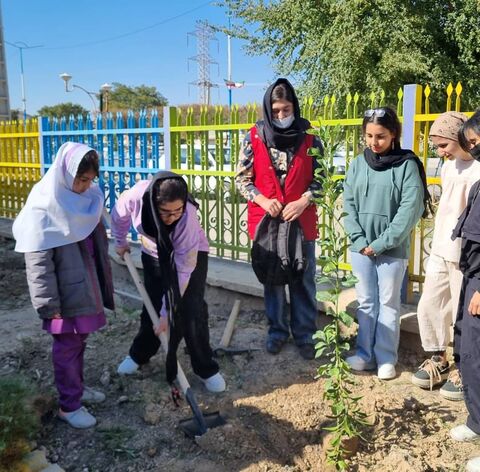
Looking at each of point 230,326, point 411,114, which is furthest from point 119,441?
point 411,114

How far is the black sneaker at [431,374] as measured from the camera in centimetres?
316

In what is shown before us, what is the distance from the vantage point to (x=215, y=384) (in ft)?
10.5

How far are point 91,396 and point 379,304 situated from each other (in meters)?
1.86

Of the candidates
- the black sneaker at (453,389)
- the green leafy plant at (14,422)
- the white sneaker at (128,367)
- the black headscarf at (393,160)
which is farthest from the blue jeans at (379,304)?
the green leafy plant at (14,422)

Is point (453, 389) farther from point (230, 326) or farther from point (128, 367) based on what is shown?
point (128, 367)

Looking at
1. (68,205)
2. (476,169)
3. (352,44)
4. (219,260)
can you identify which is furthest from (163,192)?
(352,44)

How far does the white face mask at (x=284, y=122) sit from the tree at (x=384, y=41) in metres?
8.22

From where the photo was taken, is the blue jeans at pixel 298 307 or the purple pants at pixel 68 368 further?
the blue jeans at pixel 298 307

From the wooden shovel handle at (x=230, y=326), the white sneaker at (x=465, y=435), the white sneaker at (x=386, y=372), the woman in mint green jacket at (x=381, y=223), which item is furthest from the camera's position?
the wooden shovel handle at (x=230, y=326)

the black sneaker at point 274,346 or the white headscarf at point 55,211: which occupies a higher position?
the white headscarf at point 55,211

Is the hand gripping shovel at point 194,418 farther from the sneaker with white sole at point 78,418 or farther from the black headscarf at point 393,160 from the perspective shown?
the black headscarf at point 393,160

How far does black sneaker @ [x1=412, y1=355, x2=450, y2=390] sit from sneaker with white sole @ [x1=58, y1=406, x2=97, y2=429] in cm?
194

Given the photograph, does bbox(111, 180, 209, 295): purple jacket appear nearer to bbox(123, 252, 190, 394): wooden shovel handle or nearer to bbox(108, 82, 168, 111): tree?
bbox(123, 252, 190, 394): wooden shovel handle

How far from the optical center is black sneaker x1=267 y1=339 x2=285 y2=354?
12.0 ft
